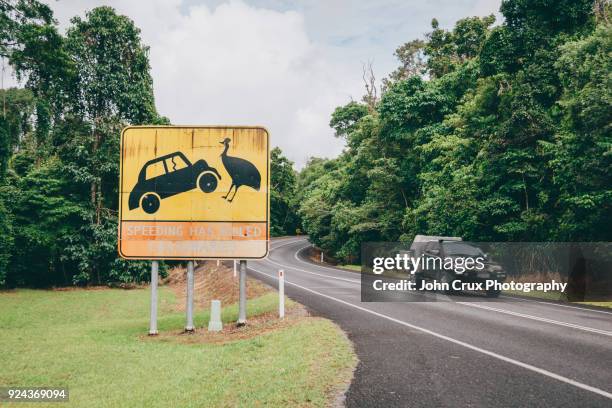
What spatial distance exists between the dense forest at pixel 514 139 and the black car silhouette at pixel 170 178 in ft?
44.8

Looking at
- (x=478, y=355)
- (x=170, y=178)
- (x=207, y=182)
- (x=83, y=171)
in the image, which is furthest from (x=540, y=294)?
(x=83, y=171)

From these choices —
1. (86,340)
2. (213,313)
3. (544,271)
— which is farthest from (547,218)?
(86,340)

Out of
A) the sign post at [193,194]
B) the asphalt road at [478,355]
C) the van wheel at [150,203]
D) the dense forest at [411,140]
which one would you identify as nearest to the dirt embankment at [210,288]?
the dense forest at [411,140]

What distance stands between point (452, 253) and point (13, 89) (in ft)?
128

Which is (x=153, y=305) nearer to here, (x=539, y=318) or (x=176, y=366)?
(x=176, y=366)

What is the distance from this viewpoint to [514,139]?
23.2m

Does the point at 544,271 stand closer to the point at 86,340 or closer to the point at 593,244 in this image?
the point at 593,244

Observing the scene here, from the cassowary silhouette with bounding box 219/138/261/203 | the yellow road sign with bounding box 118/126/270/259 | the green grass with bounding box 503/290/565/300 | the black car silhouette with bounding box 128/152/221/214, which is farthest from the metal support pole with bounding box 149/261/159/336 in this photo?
the green grass with bounding box 503/290/565/300

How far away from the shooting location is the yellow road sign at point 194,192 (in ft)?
44.9

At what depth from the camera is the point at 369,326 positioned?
38.5 feet

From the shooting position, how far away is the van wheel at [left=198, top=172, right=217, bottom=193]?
45.4ft

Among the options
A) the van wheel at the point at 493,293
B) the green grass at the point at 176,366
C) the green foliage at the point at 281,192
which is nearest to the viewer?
the green grass at the point at 176,366

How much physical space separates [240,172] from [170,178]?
6.55 feet

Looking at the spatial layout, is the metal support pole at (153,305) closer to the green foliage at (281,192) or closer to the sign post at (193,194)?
the sign post at (193,194)
